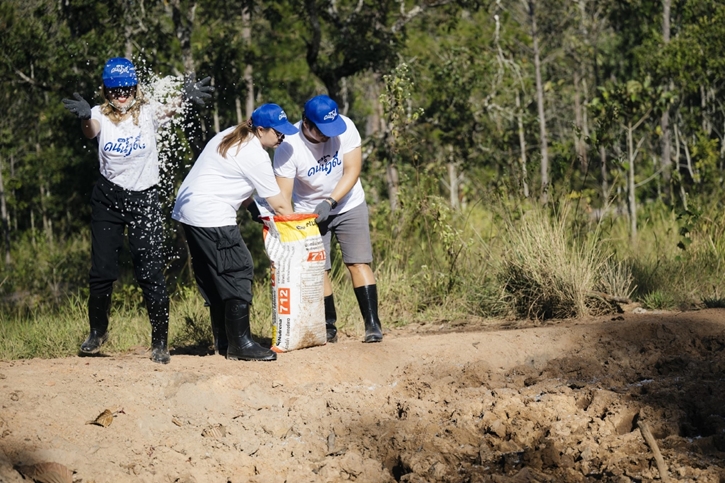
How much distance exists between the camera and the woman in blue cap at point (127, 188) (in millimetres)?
5539

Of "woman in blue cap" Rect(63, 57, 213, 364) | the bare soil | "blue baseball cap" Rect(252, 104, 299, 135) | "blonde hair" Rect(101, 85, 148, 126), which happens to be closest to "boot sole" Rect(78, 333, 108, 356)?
the bare soil

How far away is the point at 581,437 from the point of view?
14.6 feet

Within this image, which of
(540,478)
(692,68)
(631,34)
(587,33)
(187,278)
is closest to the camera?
(540,478)

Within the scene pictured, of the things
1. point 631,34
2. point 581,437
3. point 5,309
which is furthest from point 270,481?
point 631,34

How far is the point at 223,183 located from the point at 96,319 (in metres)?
1.23

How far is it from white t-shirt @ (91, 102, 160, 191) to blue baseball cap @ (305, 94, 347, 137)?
985 millimetres

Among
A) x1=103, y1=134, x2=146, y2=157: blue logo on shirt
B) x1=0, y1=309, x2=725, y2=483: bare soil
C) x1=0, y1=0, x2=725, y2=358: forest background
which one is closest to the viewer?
x1=0, y1=309, x2=725, y2=483: bare soil

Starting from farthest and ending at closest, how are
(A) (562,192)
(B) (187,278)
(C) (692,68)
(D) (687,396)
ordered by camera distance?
(C) (692,68) < (B) (187,278) < (A) (562,192) < (D) (687,396)

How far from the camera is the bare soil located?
4.18 m

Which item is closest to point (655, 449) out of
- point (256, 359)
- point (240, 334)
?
point (256, 359)

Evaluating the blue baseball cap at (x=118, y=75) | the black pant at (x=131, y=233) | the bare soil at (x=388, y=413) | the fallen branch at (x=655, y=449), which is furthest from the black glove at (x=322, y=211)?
the fallen branch at (x=655, y=449)

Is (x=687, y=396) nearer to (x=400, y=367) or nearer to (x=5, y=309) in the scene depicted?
(x=400, y=367)

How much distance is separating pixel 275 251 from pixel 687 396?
2.60m

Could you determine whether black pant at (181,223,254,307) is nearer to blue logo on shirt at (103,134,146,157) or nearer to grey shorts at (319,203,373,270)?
blue logo on shirt at (103,134,146,157)
